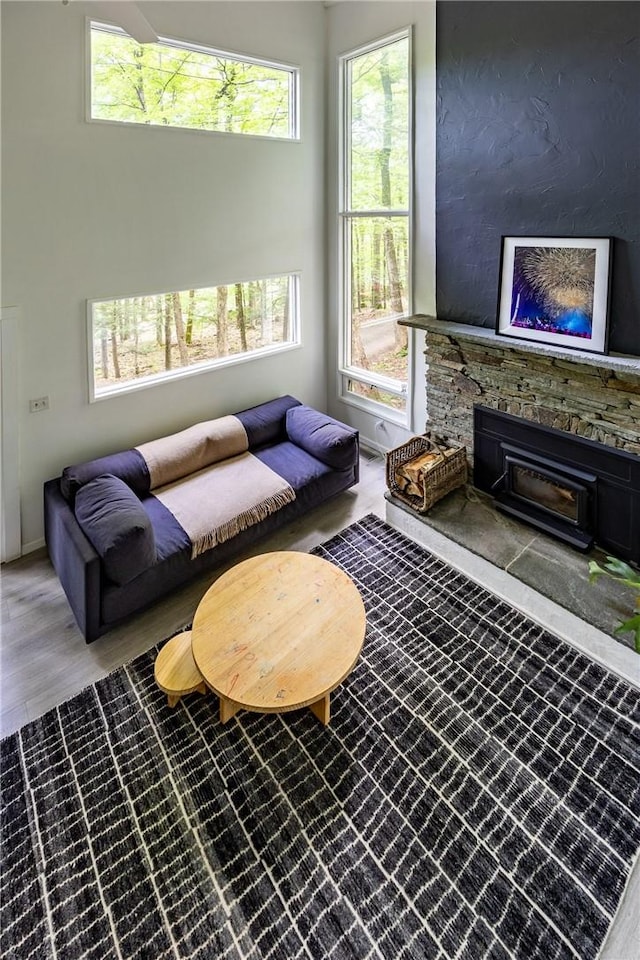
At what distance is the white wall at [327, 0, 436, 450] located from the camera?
3766 millimetres

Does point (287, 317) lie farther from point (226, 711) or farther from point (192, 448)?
point (226, 711)

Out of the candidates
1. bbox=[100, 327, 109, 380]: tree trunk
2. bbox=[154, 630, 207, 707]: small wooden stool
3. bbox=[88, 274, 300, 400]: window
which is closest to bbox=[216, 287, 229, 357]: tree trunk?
bbox=[88, 274, 300, 400]: window

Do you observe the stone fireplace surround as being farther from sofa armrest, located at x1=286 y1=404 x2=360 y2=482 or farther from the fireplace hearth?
sofa armrest, located at x1=286 y1=404 x2=360 y2=482

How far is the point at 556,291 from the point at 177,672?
122 inches

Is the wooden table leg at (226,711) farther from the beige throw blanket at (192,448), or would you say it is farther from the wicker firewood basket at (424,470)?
the wicker firewood basket at (424,470)

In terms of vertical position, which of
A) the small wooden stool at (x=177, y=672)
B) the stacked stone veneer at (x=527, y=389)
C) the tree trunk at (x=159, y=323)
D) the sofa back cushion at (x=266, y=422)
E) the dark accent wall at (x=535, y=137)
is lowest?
the small wooden stool at (x=177, y=672)

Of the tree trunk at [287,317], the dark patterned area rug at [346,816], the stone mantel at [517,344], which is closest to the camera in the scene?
the dark patterned area rug at [346,816]

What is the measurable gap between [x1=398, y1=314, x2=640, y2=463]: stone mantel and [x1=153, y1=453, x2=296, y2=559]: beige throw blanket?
1.45 metres

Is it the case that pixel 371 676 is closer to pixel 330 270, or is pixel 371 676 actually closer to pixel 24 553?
pixel 24 553

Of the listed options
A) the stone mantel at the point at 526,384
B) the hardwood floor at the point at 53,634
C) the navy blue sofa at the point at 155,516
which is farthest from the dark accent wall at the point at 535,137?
the hardwood floor at the point at 53,634

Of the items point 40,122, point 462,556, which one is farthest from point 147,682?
point 40,122

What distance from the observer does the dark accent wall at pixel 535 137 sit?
285 cm

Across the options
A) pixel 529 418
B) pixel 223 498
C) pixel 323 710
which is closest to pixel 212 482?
pixel 223 498

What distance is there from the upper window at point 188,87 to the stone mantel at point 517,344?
200 cm
